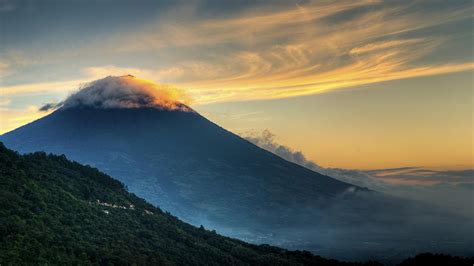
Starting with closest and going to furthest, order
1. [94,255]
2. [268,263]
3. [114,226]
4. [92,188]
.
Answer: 1. [94,255]
2. [114,226]
3. [92,188]
4. [268,263]

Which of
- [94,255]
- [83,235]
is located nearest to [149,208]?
[83,235]

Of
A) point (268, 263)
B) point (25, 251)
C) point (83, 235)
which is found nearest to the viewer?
point (25, 251)

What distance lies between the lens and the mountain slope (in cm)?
5797

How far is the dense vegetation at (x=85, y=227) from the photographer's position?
2279 inches

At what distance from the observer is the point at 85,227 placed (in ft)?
235

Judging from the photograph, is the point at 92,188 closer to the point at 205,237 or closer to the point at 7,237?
the point at 205,237

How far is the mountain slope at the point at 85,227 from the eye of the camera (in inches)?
2282

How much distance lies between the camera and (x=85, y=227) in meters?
71.8

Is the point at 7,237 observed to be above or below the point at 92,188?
below

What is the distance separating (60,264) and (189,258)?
29.8 m

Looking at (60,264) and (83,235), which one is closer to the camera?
(60,264)

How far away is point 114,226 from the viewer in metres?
78.0

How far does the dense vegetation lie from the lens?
57.9m

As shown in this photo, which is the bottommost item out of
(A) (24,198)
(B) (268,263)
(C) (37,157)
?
(B) (268,263)
